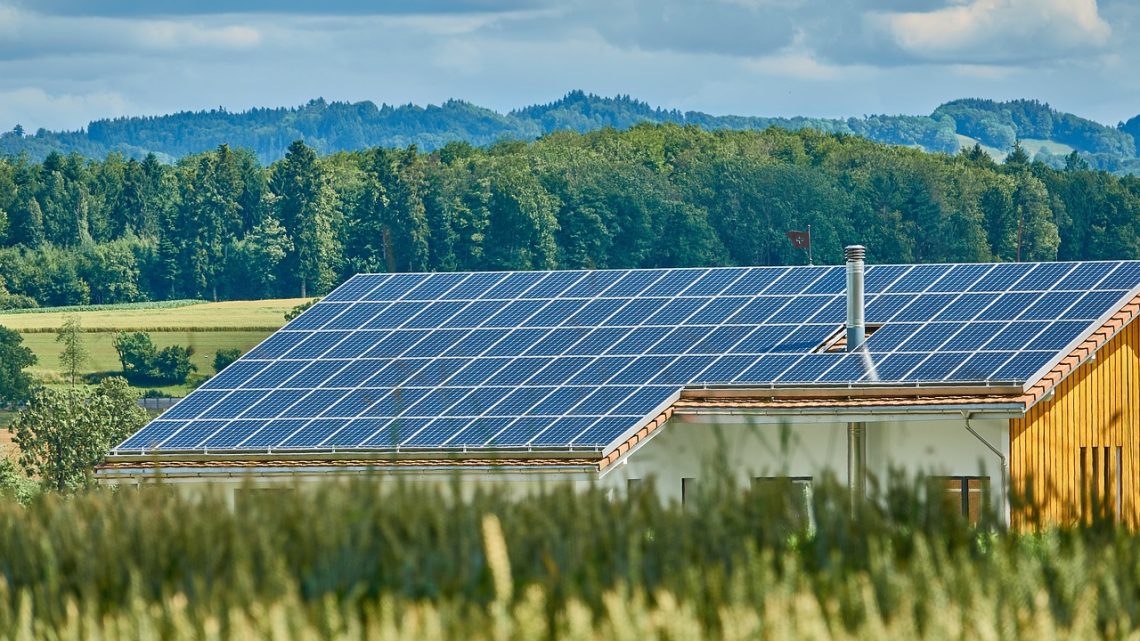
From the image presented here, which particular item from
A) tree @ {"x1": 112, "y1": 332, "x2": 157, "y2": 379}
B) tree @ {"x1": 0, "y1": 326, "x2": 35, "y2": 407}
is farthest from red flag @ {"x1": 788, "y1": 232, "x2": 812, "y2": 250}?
tree @ {"x1": 112, "y1": 332, "x2": 157, "y2": 379}

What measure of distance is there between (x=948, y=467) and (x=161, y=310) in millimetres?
155985

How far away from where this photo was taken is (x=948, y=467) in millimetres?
31031

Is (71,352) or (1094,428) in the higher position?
(71,352)

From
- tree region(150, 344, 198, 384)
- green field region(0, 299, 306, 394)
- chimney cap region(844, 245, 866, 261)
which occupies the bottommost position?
chimney cap region(844, 245, 866, 261)

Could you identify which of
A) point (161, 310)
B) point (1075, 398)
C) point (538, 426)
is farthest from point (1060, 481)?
point (161, 310)

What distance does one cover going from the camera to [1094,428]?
3325 centimetres

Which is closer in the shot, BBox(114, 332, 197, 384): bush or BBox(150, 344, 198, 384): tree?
BBox(150, 344, 198, 384): tree

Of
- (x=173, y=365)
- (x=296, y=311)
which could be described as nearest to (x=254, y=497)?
(x=296, y=311)

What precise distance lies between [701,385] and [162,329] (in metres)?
137

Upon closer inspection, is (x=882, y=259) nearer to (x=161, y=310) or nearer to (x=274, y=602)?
(x=161, y=310)

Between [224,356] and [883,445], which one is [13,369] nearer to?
[224,356]

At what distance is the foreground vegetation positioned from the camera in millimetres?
11570

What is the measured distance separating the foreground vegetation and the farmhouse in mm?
13261

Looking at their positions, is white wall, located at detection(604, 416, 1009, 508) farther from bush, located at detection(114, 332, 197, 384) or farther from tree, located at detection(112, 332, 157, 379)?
tree, located at detection(112, 332, 157, 379)
